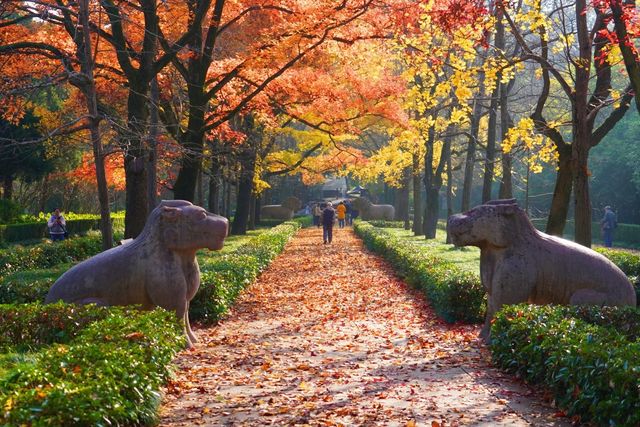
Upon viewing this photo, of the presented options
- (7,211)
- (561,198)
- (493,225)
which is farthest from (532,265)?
(7,211)

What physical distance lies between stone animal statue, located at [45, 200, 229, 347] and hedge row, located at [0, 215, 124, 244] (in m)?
18.3

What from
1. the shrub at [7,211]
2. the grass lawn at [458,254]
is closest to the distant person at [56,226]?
the shrub at [7,211]

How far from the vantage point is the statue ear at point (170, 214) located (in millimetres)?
9500

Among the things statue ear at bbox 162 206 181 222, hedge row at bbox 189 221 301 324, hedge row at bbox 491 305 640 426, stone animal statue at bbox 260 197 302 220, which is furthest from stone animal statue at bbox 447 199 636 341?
stone animal statue at bbox 260 197 302 220

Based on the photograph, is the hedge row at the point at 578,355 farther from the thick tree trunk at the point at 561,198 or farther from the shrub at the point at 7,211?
the shrub at the point at 7,211

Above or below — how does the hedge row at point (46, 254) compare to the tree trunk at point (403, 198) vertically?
below

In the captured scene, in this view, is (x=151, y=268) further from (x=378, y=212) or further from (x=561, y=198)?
(x=378, y=212)

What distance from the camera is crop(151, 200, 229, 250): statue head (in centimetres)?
950

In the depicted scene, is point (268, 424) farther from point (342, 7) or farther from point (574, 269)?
point (342, 7)

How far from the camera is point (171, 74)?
23844 mm

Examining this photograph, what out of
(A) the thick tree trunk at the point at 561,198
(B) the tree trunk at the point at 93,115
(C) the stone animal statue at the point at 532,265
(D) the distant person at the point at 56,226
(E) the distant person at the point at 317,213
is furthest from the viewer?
(E) the distant person at the point at 317,213

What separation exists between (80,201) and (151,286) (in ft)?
125

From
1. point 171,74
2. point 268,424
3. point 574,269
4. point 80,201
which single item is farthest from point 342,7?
point 80,201

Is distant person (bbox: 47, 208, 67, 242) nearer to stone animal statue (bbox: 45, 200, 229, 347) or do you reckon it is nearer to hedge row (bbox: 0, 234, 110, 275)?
hedge row (bbox: 0, 234, 110, 275)
